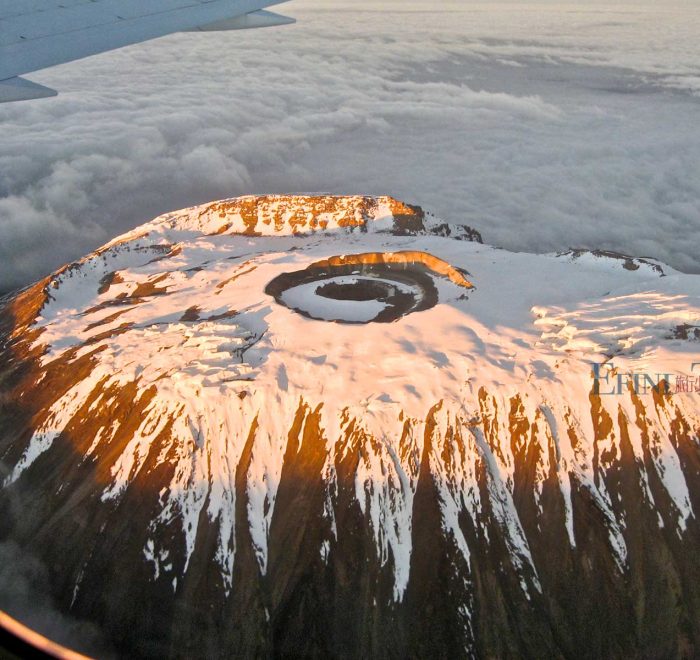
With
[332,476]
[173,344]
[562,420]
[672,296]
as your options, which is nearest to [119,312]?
[173,344]

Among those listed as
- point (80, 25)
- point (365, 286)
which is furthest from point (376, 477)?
point (80, 25)

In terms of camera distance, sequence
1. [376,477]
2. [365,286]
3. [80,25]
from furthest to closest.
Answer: [365,286] < [376,477] < [80,25]

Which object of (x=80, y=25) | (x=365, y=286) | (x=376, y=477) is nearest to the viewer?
(x=80, y=25)

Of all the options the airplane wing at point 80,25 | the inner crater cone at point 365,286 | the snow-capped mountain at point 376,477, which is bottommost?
the snow-capped mountain at point 376,477

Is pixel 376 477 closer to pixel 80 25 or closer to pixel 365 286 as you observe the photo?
pixel 365 286

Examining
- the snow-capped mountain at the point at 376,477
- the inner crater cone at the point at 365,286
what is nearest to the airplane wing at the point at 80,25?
the snow-capped mountain at the point at 376,477

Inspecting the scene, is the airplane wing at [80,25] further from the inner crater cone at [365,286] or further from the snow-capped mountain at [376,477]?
the inner crater cone at [365,286]
